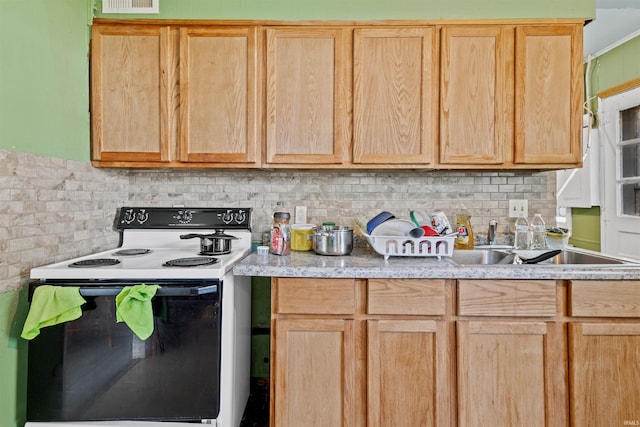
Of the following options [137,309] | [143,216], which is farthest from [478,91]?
[143,216]

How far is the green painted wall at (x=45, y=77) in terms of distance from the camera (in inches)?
51.3

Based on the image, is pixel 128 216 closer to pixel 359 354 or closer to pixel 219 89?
pixel 219 89

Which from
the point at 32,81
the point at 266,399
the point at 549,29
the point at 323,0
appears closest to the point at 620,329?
the point at 549,29

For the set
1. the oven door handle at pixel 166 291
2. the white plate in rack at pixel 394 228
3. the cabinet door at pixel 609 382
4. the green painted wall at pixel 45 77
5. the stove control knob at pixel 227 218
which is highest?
the green painted wall at pixel 45 77

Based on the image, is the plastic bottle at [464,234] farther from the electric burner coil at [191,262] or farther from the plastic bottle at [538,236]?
the electric burner coil at [191,262]

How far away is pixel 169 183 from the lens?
6.90ft

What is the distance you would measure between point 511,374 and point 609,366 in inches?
15.2

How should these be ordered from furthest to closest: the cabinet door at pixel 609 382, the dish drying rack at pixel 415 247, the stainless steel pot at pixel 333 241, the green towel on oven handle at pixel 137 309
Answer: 1. the stainless steel pot at pixel 333 241
2. the dish drying rack at pixel 415 247
3. the cabinet door at pixel 609 382
4. the green towel on oven handle at pixel 137 309

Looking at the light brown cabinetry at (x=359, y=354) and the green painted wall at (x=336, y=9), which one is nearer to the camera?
the light brown cabinetry at (x=359, y=354)

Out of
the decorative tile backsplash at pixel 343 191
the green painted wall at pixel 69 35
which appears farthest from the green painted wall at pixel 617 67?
the decorative tile backsplash at pixel 343 191

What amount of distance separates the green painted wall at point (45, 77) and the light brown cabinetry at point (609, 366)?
7.78 feet

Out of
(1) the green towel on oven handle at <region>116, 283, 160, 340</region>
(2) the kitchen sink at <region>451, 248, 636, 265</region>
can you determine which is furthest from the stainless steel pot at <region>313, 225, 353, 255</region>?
(1) the green towel on oven handle at <region>116, 283, 160, 340</region>

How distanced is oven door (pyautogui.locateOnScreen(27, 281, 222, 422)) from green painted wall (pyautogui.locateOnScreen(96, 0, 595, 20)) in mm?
1416

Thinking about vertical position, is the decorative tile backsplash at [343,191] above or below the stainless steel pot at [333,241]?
above
